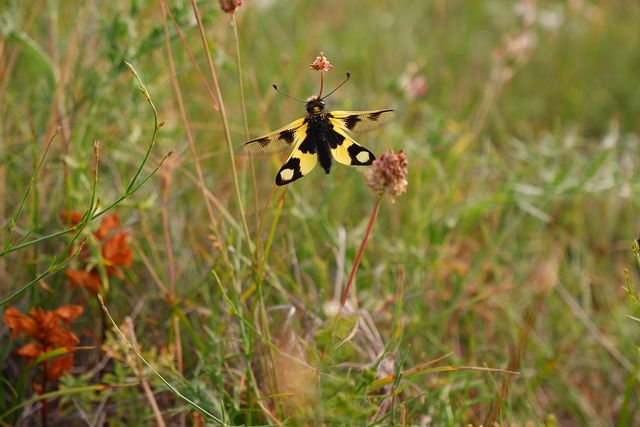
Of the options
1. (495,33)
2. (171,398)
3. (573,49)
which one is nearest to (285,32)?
(495,33)

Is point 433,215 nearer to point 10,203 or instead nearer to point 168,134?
point 168,134

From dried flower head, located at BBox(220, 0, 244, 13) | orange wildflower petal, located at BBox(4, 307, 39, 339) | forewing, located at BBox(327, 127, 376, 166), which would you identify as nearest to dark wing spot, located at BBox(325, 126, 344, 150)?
forewing, located at BBox(327, 127, 376, 166)

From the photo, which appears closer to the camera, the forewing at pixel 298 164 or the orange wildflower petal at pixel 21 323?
the forewing at pixel 298 164

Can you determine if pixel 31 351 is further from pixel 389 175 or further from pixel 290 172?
pixel 389 175

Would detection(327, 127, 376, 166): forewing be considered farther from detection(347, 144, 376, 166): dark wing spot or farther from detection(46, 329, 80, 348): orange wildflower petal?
detection(46, 329, 80, 348): orange wildflower petal

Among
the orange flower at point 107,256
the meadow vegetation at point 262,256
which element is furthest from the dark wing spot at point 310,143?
the orange flower at point 107,256

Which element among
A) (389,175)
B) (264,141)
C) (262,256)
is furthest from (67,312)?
(389,175)

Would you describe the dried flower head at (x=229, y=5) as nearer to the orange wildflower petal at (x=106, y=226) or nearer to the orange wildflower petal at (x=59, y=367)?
the orange wildflower petal at (x=106, y=226)
